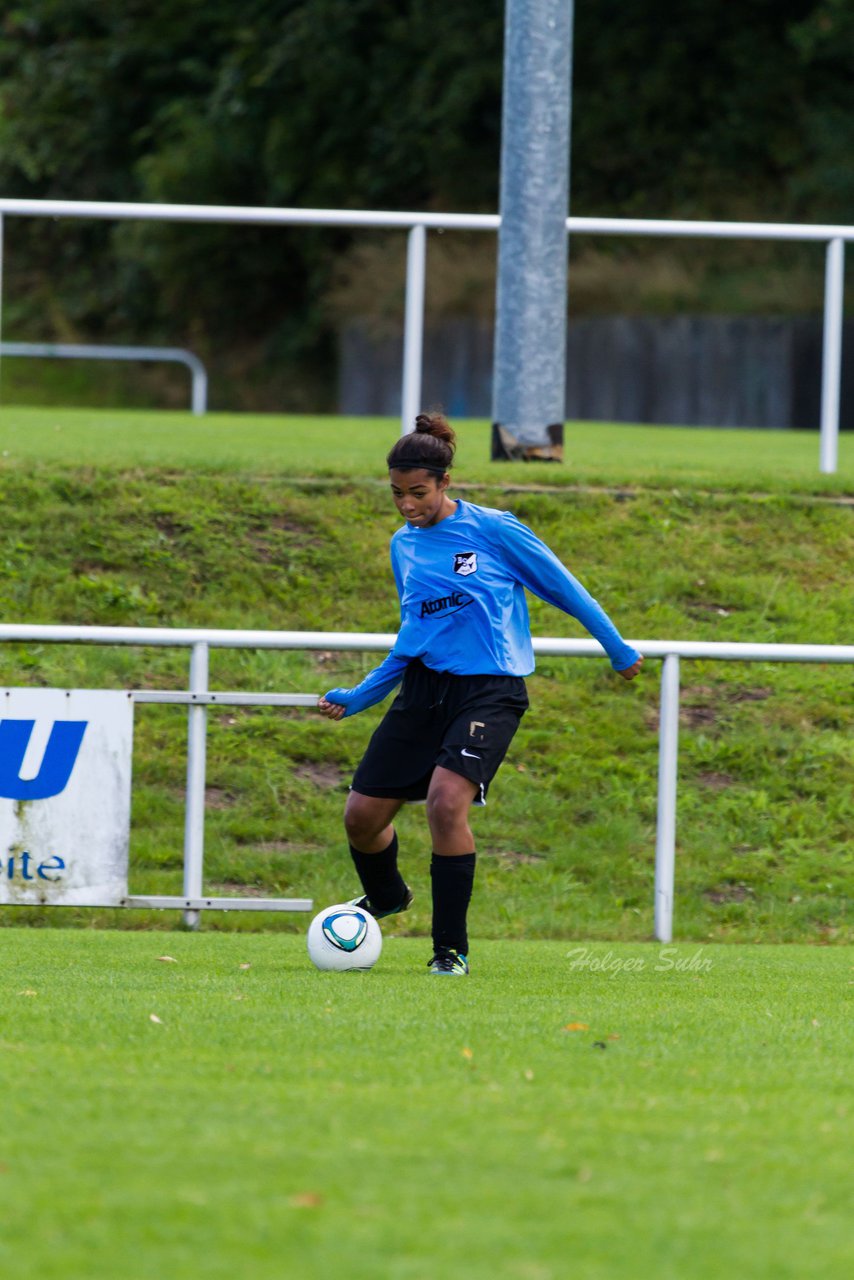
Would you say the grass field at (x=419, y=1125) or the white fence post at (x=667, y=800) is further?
the white fence post at (x=667, y=800)

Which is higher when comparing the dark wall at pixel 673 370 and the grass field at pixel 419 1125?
the dark wall at pixel 673 370

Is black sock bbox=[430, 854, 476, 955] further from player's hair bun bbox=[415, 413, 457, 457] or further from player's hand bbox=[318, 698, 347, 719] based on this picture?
player's hair bun bbox=[415, 413, 457, 457]

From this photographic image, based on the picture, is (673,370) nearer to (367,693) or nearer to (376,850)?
(367,693)

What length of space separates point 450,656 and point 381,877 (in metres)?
0.83

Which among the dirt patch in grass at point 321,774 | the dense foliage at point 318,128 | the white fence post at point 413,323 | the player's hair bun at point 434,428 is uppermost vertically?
the dense foliage at point 318,128

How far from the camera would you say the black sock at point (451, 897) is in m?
6.19

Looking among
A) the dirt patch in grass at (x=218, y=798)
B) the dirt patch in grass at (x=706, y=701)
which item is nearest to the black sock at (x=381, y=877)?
the dirt patch in grass at (x=218, y=798)

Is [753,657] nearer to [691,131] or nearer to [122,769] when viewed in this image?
[122,769]

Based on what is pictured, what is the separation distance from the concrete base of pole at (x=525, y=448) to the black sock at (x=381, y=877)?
4.71 m

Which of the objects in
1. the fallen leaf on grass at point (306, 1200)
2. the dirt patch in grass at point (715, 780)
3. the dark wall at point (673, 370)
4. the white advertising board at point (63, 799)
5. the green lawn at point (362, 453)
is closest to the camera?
the fallen leaf on grass at point (306, 1200)

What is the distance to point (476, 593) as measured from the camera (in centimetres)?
618

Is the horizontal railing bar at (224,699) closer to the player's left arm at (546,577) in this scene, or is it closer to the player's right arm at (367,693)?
the player's right arm at (367,693)

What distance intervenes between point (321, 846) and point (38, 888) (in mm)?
1255

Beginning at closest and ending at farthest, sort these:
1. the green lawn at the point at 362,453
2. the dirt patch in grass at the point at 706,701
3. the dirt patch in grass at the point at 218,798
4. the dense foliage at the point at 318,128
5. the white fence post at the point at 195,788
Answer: the white fence post at the point at 195,788
the dirt patch in grass at the point at 218,798
the dirt patch in grass at the point at 706,701
the green lawn at the point at 362,453
the dense foliage at the point at 318,128
